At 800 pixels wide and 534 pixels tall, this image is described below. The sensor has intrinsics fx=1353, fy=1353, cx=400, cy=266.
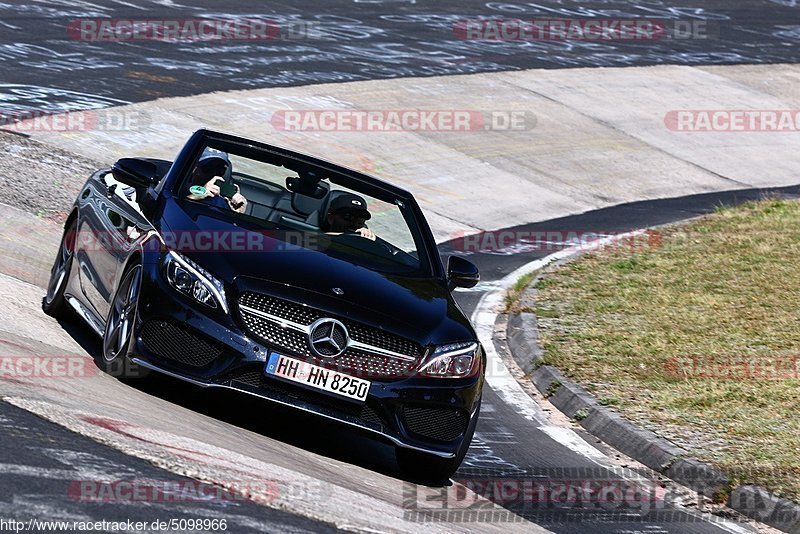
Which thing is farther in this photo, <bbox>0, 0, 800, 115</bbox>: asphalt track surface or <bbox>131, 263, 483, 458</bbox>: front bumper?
<bbox>0, 0, 800, 115</bbox>: asphalt track surface

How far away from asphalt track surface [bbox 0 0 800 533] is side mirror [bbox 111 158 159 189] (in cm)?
105

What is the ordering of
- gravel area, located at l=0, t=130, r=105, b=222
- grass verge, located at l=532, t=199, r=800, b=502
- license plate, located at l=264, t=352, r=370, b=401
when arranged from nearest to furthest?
license plate, located at l=264, t=352, r=370, b=401, grass verge, located at l=532, t=199, r=800, b=502, gravel area, located at l=0, t=130, r=105, b=222

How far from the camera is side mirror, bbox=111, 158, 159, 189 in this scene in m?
8.14

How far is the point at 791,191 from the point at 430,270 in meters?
13.9

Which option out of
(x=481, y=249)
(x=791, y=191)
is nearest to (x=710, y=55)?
(x=791, y=191)

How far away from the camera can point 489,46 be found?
2558cm

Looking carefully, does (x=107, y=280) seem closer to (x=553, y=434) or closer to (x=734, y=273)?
(x=553, y=434)

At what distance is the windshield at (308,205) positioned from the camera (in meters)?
7.95
